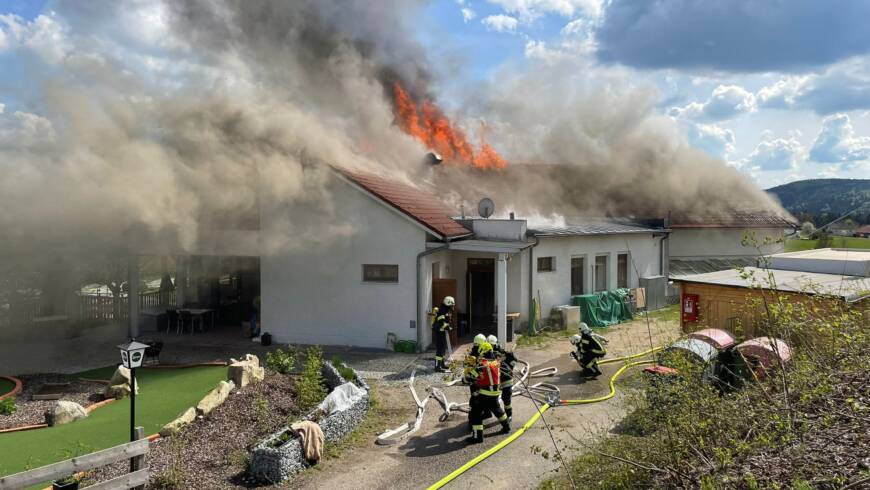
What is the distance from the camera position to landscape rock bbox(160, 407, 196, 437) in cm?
835

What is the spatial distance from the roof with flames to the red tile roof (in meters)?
13.4

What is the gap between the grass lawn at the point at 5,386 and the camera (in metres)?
11.3

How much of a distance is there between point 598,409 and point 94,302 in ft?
56.0

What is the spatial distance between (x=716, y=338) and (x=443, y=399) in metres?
5.10

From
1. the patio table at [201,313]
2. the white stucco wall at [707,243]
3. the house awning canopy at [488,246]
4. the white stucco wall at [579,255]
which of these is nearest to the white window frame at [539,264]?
the white stucco wall at [579,255]

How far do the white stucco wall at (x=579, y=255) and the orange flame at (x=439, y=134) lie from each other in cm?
869

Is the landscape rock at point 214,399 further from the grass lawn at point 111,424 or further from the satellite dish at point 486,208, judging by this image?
the satellite dish at point 486,208

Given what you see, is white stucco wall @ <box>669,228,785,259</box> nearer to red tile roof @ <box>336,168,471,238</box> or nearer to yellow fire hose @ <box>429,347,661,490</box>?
red tile roof @ <box>336,168,471,238</box>

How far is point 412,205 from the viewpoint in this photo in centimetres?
1586

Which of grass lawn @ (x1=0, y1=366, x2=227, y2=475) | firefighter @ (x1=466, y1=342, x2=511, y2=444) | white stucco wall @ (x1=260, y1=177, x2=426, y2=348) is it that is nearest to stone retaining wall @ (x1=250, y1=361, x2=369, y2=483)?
firefighter @ (x1=466, y1=342, x2=511, y2=444)

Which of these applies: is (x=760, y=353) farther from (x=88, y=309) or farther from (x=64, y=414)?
(x=88, y=309)

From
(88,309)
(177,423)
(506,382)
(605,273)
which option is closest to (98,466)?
(177,423)

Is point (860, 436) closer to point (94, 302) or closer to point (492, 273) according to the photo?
point (492, 273)

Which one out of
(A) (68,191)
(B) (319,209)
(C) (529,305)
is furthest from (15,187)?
(C) (529,305)
